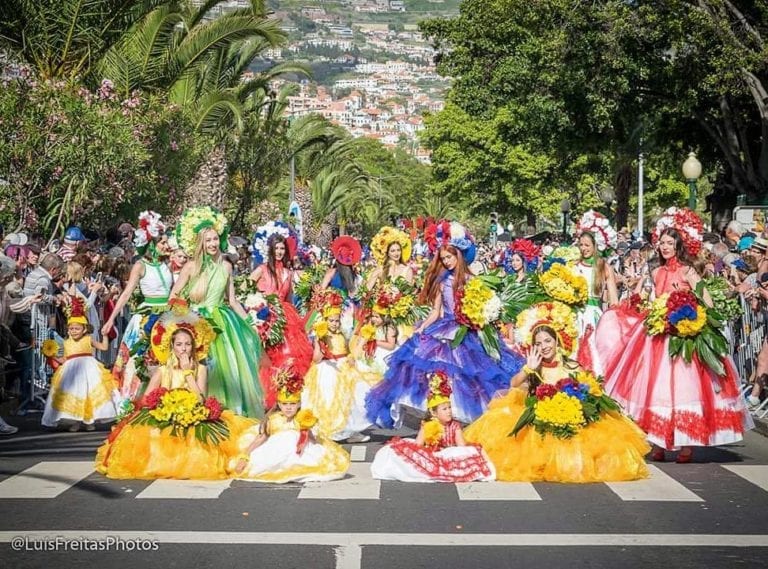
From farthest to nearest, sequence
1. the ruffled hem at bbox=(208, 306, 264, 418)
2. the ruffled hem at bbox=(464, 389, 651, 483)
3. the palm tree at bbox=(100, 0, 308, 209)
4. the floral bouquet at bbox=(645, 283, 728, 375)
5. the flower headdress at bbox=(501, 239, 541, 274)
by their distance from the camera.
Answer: the palm tree at bbox=(100, 0, 308, 209)
the flower headdress at bbox=(501, 239, 541, 274)
the ruffled hem at bbox=(208, 306, 264, 418)
the floral bouquet at bbox=(645, 283, 728, 375)
the ruffled hem at bbox=(464, 389, 651, 483)

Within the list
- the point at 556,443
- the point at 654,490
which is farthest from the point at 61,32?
the point at 654,490

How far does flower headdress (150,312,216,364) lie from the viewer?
11.7 m

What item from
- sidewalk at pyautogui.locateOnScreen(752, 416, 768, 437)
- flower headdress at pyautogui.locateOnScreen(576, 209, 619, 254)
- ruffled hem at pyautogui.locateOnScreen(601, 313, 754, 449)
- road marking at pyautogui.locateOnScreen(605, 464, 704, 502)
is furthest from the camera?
flower headdress at pyautogui.locateOnScreen(576, 209, 619, 254)

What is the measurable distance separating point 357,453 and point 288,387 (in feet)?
6.18

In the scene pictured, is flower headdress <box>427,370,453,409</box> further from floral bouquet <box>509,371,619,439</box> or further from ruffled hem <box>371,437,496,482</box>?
floral bouquet <box>509,371,619,439</box>

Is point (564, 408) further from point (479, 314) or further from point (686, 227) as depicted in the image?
point (686, 227)

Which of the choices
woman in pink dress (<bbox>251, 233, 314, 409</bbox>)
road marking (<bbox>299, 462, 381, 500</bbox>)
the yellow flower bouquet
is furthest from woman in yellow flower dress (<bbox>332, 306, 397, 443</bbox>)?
road marking (<bbox>299, 462, 381, 500</bbox>)

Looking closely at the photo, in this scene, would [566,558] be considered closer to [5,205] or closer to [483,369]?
[483,369]

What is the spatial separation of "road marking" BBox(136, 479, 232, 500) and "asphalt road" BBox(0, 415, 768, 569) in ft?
0.05

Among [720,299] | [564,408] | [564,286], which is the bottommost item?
[564,408]

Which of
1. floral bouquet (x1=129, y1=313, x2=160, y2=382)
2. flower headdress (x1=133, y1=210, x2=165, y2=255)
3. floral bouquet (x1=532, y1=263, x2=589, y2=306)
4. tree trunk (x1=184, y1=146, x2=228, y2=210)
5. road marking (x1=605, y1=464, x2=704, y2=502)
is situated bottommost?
road marking (x1=605, y1=464, x2=704, y2=502)

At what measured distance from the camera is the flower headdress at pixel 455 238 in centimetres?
1425

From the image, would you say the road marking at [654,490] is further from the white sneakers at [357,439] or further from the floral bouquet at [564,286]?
the white sneakers at [357,439]

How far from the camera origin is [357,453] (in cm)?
1272
